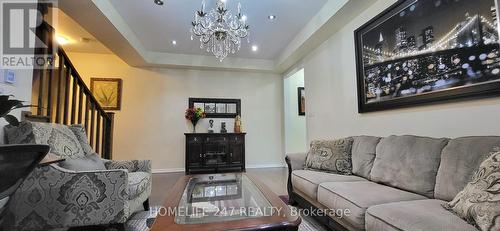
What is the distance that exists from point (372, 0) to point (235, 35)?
1.70m

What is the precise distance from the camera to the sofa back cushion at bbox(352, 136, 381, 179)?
236 cm

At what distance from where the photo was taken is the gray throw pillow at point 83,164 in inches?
73.8

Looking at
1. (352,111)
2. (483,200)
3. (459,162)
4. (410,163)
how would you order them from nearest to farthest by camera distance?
1. (483,200)
2. (459,162)
3. (410,163)
4. (352,111)

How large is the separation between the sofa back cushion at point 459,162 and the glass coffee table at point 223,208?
107 cm

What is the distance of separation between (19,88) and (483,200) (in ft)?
10.7

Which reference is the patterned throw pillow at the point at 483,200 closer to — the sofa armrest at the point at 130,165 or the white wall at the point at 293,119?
the sofa armrest at the point at 130,165

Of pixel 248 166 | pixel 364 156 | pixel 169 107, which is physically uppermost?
pixel 169 107

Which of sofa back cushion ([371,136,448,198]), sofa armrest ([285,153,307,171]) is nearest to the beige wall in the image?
sofa armrest ([285,153,307,171])

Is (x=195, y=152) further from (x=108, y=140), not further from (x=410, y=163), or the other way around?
(x=410, y=163)

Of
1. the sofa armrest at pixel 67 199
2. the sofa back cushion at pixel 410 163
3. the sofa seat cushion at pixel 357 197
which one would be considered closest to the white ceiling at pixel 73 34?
the sofa armrest at pixel 67 199

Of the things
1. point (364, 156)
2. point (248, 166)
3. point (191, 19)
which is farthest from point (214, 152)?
point (364, 156)

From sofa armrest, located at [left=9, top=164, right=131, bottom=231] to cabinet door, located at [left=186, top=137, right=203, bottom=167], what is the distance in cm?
313

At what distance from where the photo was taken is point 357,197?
5.49 feet

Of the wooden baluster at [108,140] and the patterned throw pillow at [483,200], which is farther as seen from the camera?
the wooden baluster at [108,140]
